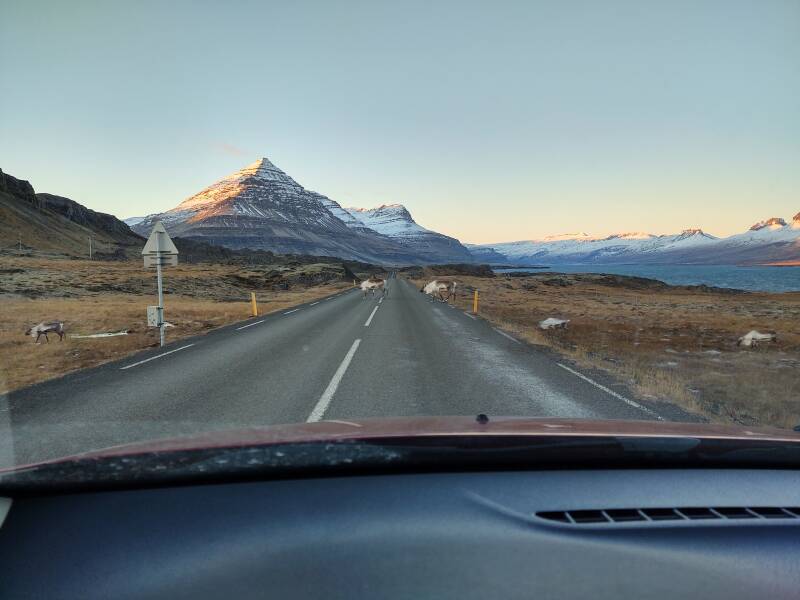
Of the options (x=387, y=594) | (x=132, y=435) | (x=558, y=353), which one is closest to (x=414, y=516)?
(x=387, y=594)

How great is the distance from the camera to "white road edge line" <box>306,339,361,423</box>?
21.2 ft

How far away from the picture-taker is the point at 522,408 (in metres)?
7.02

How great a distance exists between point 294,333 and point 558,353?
801 centimetres

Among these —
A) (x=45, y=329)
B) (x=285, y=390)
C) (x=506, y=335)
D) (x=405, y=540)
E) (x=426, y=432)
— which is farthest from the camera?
(x=506, y=335)

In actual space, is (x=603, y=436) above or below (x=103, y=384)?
above

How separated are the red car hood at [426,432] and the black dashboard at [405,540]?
0.29 m

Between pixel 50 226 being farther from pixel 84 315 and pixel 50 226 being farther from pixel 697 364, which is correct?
pixel 697 364

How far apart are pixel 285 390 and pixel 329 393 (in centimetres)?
79

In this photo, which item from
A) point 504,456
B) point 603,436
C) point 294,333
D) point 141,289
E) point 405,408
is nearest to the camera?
point 504,456

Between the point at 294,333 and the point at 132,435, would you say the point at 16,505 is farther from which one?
the point at 294,333

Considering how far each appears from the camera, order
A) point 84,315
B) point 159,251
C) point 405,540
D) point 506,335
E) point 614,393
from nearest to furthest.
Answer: point 405,540
point 614,393
point 159,251
point 506,335
point 84,315

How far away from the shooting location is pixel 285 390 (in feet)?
26.4

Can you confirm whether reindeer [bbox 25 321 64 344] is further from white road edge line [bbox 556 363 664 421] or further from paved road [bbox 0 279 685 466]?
white road edge line [bbox 556 363 664 421]

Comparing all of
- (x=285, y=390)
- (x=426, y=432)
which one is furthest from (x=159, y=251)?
(x=426, y=432)
